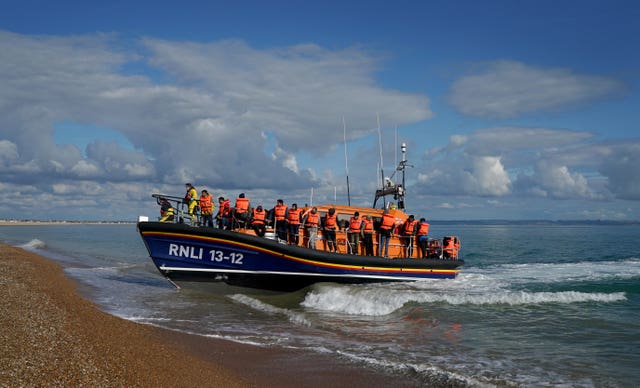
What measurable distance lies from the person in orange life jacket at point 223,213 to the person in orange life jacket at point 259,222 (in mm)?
689

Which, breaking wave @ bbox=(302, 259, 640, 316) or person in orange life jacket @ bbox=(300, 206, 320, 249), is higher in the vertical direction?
person in orange life jacket @ bbox=(300, 206, 320, 249)

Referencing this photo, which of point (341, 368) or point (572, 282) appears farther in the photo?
point (572, 282)

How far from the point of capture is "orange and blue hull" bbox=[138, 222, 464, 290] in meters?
11.4

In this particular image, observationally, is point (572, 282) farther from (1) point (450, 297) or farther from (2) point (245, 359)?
(2) point (245, 359)

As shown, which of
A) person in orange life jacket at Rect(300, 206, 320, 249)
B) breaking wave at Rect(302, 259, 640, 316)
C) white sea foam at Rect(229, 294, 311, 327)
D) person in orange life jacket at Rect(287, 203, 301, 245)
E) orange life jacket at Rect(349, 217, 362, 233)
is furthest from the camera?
orange life jacket at Rect(349, 217, 362, 233)

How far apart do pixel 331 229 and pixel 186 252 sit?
3703mm

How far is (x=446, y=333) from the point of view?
28.7 ft

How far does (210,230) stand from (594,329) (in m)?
8.06

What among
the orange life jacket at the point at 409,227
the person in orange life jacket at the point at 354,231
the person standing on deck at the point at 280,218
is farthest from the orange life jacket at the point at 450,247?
the person standing on deck at the point at 280,218

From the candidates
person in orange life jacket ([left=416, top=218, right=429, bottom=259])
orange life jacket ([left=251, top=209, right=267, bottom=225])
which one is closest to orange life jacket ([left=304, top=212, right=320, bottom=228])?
orange life jacket ([left=251, top=209, right=267, bottom=225])

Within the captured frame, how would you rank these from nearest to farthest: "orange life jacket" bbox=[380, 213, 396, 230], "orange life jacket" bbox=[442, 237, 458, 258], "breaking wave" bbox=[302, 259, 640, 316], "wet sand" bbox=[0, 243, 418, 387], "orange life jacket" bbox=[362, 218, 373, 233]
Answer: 1. "wet sand" bbox=[0, 243, 418, 387]
2. "breaking wave" bbox=[302, 259, 640, 316]
3. "orange life jacket" bbox=[362, 218, 373, 233]
4. "orange life jacket" bbox=[380, 213, 396, 230]
5. "orange life jacket" bbox=[442, 237, 458, 258]

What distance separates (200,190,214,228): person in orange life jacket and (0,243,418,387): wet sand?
4.02m

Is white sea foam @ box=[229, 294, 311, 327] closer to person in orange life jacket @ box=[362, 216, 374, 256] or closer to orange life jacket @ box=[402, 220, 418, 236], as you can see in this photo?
person in orange life jacket @ box=[362, 216, 374, 256]

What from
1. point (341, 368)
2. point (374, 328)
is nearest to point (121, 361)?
point (341, 368)
